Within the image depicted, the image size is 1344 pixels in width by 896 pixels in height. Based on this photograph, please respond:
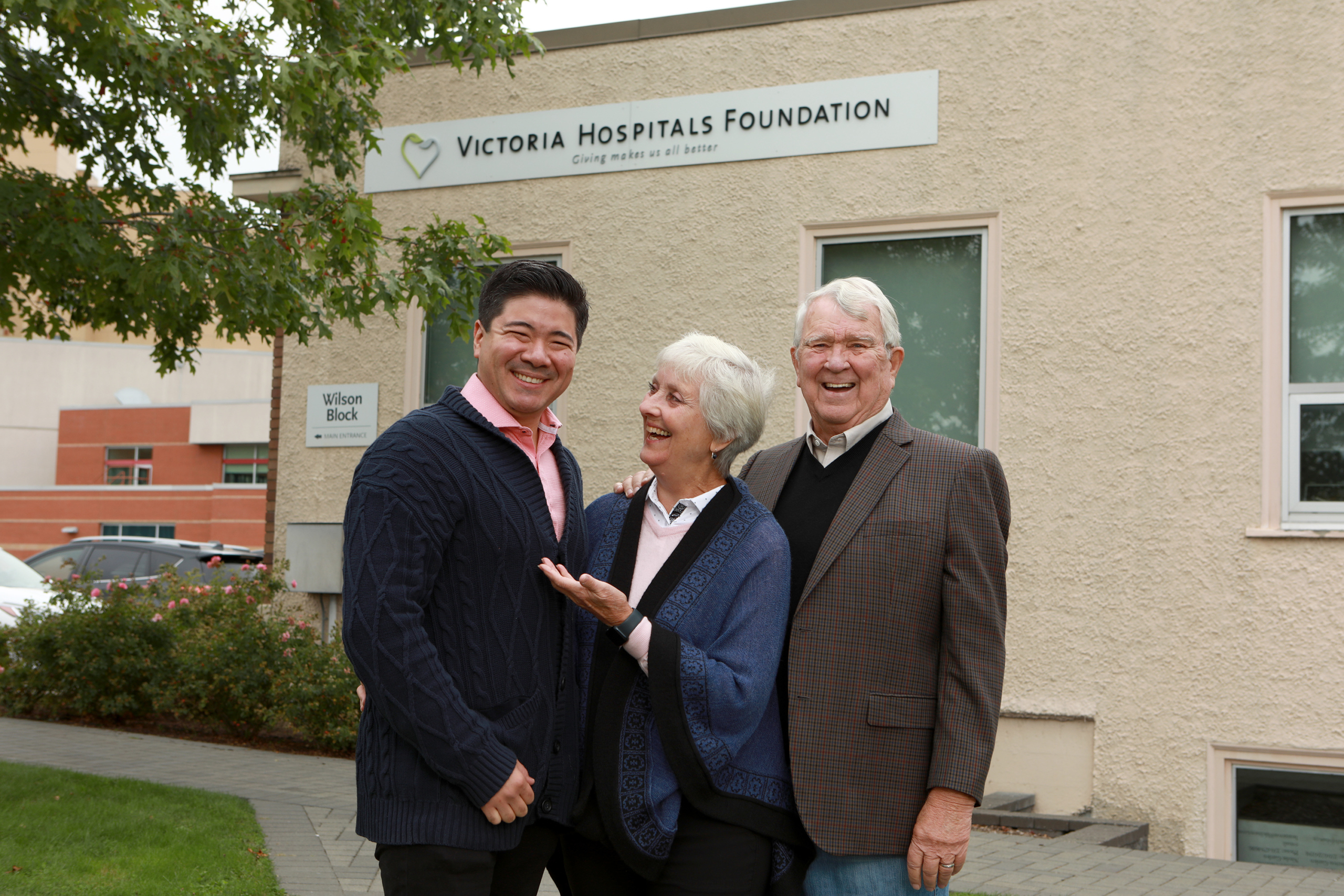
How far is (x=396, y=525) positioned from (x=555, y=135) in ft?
22.5

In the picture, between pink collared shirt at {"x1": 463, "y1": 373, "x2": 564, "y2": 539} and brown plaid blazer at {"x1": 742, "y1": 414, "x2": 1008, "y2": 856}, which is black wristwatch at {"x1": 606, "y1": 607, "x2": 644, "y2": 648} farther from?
brown plaid blazer at {"x1": 742, "y1": 414, "x2": 1008, "y2": 856}

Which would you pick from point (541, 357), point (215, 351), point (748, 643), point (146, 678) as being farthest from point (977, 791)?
point (215, 351)

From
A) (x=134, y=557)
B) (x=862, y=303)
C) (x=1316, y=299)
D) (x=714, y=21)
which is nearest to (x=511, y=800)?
(x=862, y=303)

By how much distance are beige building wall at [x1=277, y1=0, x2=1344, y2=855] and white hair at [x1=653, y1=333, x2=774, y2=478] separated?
497 centimetres

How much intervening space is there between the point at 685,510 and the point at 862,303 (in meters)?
0.63

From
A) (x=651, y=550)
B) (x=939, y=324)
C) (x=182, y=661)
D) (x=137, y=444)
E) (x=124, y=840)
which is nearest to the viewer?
(x=651, y=550)

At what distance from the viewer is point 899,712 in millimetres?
2662

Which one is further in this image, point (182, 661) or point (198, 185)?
point (182, 661)

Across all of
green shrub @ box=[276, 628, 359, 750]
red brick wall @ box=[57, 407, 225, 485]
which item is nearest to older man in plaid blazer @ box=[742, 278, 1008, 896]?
green shrub @ box=[276, 628, 359, 750]

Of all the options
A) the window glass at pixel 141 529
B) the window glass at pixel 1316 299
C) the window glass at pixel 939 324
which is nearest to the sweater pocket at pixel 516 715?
the window glass at pixel 939 324

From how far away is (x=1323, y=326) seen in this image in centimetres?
702

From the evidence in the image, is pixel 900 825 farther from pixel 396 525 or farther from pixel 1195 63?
pixel 1195 63

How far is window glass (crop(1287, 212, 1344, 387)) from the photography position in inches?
275

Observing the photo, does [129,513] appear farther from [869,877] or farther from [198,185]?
[869,877]
